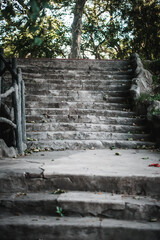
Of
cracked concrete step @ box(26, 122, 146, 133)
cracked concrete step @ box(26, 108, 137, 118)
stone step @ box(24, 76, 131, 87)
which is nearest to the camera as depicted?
cracked concrete step @ box(26, 122, 146, 133)

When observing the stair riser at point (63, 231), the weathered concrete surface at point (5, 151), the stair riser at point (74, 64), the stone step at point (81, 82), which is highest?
the stair riser at point (74, 64)

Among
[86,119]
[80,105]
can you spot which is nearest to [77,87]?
[80,105]

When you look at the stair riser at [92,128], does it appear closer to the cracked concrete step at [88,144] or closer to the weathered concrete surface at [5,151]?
the cracked concrete step at [88,144]

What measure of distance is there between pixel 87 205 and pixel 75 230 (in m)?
0.24

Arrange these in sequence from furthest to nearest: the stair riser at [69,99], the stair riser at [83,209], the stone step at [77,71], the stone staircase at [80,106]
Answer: the stone step at [77,71]
the stair riser at [69,99]
the stone staircase at [80,106]
the stair riser at [83,209]

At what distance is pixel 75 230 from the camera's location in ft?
6.27

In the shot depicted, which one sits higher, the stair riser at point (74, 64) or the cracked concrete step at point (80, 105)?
the stair riser at point (74, 64)

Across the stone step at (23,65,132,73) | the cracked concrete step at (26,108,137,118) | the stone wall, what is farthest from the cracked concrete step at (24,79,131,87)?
the cracked concrete step at (26,108,137,118)

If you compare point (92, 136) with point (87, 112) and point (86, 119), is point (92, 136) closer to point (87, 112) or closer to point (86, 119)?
point (86, 119)

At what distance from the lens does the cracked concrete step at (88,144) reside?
402cm

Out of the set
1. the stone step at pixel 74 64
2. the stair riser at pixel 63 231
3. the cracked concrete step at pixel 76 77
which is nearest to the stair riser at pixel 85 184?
the stair riser at pixel 63 231

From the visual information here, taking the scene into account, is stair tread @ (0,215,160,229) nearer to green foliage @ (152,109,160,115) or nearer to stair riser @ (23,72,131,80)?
green foliage @ (152,109,160,115)

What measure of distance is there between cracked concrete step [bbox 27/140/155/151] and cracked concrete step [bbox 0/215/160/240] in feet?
6.89

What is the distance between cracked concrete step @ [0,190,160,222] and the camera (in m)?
2.02
